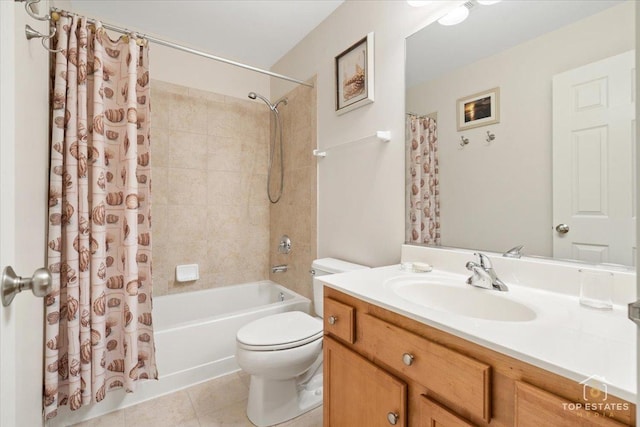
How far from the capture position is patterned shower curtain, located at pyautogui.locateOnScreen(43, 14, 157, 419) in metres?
1.32

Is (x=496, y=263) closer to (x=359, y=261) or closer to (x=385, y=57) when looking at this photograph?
(x=359, y=261)

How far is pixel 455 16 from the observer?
1.25 m

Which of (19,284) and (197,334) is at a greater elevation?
(19,284)

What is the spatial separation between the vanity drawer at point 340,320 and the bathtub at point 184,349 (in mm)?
965

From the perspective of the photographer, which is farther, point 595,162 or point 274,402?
point 274,402

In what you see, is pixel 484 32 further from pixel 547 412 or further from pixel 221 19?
pixel 221 19

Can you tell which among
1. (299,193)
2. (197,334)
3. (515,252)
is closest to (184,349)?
(197,334)

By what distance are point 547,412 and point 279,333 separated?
3.72 feet

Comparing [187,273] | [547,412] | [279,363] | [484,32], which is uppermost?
[484,32]

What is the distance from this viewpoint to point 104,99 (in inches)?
59.1

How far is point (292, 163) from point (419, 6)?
1.37m

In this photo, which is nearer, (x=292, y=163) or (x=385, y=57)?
(x=385, y=57)

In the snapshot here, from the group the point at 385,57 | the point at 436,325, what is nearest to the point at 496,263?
the point at 436,325

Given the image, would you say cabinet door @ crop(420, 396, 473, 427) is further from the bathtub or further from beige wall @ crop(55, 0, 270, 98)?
beige wall @ crop(55, 0, 270, 98)
